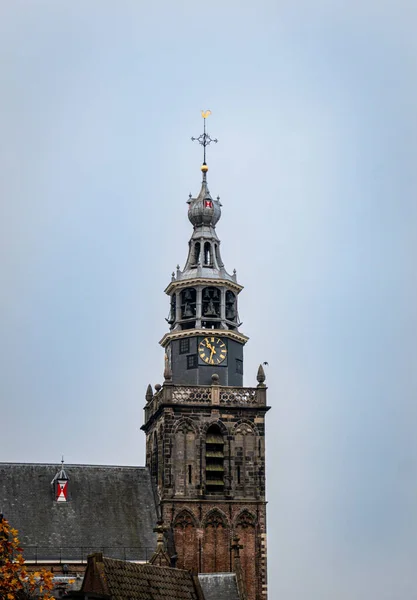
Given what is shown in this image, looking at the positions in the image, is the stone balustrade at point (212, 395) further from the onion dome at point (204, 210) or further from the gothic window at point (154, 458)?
the onion dome at point (204, 210)

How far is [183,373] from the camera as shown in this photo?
2810 inches

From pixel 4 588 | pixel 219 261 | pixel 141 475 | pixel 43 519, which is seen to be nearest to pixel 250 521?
pixel 141 475

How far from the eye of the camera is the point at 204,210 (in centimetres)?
7569

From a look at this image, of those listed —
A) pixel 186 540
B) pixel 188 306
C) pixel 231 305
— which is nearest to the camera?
pixel 186 540

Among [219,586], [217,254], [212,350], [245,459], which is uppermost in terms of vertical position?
[217,254]

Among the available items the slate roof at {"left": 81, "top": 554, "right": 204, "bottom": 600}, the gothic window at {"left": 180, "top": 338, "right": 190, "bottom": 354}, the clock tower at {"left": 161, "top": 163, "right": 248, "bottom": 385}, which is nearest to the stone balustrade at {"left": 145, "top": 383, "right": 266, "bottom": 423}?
the clock tower at {"left": 161, "top": 163, "right": 248, "bottom": 385}

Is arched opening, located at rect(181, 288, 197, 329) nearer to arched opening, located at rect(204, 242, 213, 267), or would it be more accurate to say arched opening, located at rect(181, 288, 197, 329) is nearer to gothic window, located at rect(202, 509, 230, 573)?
arched opening, located at rect(204, 242, 213, 267)

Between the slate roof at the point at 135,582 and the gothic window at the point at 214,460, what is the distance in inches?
532

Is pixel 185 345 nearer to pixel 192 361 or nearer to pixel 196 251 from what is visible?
pixel 192 361

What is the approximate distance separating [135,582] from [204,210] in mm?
30014

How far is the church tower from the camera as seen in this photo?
220ft

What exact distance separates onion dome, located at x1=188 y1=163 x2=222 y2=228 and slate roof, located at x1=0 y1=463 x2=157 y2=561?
1561cm

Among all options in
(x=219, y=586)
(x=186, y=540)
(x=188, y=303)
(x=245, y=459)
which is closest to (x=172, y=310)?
(x=188, y=303)

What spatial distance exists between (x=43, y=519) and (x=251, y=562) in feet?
37.3
